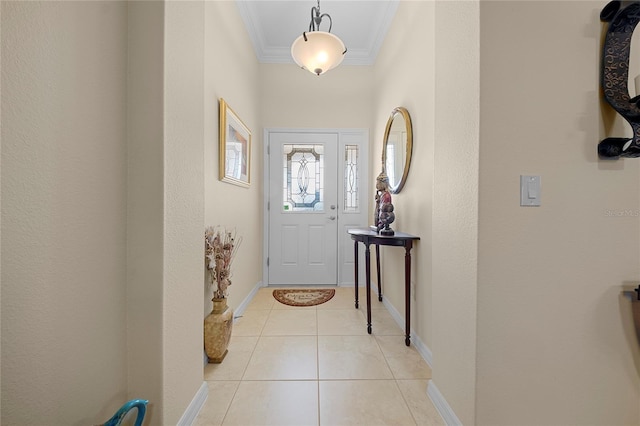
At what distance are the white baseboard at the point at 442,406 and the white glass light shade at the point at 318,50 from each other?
2.47 metres

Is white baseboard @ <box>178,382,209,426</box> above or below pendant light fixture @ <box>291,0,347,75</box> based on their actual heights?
below

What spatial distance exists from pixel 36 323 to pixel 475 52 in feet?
5.64

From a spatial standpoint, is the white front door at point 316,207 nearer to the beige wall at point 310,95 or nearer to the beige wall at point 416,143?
the beige wall at point 310,95

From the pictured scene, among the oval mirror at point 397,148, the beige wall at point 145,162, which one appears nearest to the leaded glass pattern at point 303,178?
the oval mirror at point 397,148

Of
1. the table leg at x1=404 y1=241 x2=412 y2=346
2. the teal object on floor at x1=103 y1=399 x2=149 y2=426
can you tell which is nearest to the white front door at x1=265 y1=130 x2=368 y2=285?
the table leg at x1=404 y1=241 x2=412 y2=346

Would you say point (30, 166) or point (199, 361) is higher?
point (30, 166)

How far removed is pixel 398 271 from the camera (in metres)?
2.43

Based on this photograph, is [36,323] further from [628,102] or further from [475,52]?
[628,102]

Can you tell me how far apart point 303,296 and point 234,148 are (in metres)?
1.83

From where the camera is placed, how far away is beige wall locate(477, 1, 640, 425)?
1013 millimetres

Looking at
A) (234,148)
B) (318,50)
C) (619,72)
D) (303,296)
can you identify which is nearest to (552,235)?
(619,72)

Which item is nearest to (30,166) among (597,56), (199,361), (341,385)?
(199,361)

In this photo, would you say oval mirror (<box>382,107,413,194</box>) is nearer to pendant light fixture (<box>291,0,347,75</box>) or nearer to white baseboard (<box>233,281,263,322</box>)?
pendant light fixture (<box>291,0,347,75</box>)

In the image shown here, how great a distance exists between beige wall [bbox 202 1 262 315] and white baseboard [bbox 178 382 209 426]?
0.53 m
